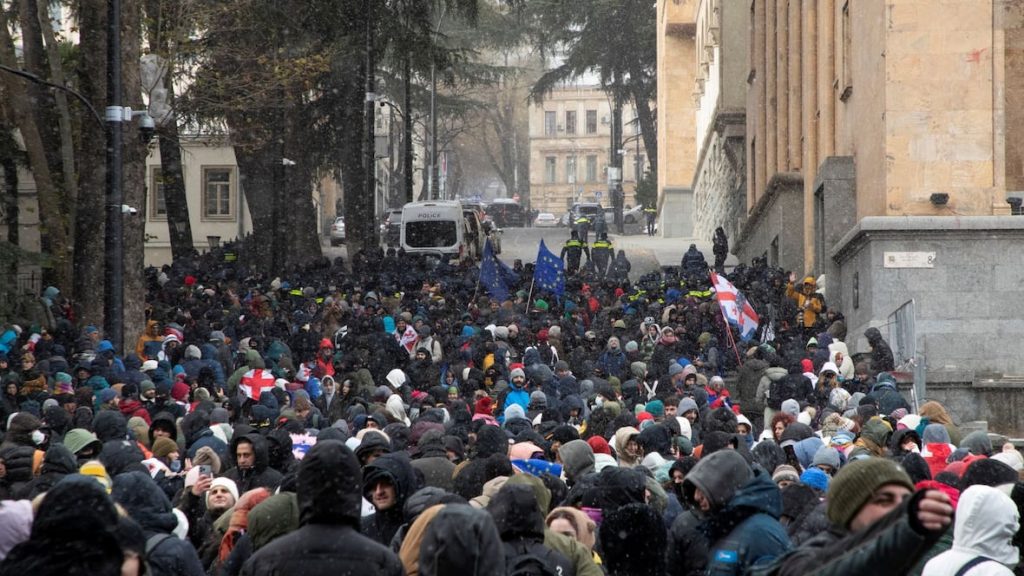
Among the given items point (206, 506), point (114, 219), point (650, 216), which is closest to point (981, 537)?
point (206, 506)

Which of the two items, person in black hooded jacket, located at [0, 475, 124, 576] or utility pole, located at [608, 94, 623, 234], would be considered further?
utility pole, located at [608, 94, 623, 234]

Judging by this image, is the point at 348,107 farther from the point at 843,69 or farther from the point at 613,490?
the point at 613,490

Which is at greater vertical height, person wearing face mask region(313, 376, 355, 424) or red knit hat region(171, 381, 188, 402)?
red knit hat region(171, 381, 188, 402)

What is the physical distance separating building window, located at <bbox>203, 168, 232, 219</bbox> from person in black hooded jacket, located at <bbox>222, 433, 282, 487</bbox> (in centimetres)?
4820

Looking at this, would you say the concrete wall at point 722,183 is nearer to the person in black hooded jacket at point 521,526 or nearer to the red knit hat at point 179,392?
the red knit hat at point 179,392

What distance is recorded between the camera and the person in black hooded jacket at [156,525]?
7137 mm

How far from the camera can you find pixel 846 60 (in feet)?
96.5

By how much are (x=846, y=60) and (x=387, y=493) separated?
22701 millimetres

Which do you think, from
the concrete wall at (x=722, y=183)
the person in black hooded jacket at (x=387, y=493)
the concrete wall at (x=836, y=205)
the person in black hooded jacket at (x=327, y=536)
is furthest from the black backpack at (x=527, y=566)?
the concrete wall at (x=722, y=183)

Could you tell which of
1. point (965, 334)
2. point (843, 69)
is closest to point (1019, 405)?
point (965, 334)

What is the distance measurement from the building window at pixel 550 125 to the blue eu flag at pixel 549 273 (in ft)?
338

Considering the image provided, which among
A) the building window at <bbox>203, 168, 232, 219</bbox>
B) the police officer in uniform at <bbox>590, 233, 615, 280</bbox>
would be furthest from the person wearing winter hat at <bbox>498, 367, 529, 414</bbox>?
the building window at <bbox>203, 168, 232, 219</bbox>

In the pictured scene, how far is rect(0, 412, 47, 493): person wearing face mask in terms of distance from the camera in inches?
395

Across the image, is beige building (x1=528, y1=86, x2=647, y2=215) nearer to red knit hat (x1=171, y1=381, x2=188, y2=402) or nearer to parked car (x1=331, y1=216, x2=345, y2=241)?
parked car (x1=331, y1=216, x2=345, y2=241)
